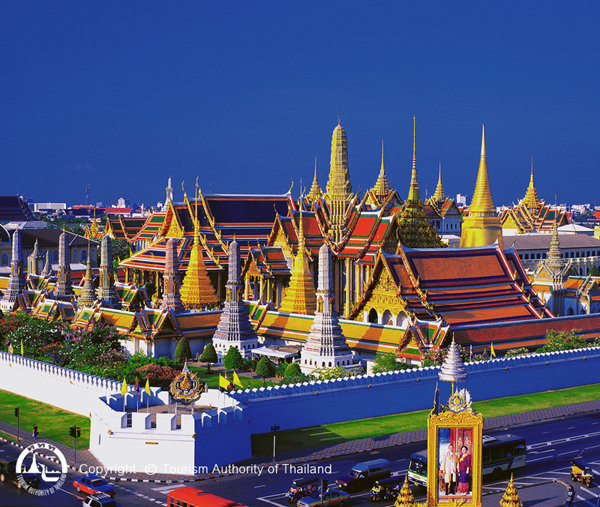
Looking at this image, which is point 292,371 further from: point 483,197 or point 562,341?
point 483,197

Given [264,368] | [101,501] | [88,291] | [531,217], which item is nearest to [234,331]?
[264,368]

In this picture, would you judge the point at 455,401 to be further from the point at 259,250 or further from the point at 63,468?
the point at 259,250

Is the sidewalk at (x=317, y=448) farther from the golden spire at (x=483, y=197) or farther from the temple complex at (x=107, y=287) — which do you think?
the golden spire at (x=483, y=197)

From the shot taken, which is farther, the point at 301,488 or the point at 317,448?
the point at 317,448

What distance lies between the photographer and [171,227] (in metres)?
87.9

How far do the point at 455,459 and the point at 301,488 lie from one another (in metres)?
7.42

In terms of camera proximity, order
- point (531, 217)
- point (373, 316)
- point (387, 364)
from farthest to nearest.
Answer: point (531, 217) < point (373, 316) < point (387, 364)

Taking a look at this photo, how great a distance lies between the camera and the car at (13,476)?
106 ft

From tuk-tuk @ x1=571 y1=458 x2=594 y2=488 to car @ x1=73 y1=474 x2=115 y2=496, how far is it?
16247 mm

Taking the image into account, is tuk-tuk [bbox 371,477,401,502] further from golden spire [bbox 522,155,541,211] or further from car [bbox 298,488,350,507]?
golden spire [bbox 522,155,541,211]

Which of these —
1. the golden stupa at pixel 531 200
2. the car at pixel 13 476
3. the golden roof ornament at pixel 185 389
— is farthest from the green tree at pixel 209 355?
the golden stupa at pixel 531 200

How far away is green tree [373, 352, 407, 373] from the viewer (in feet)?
161

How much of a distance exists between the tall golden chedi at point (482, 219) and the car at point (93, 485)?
5657 centimetres

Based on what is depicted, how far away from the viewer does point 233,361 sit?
5503 cm
